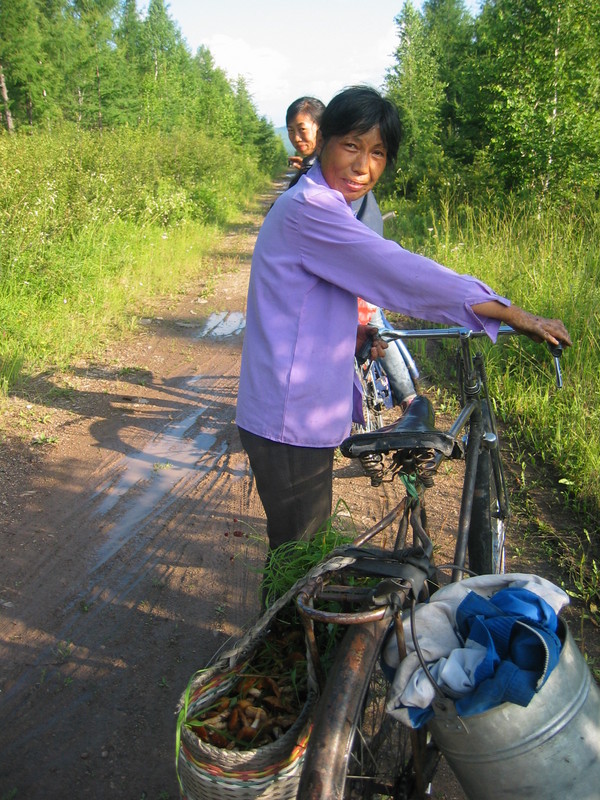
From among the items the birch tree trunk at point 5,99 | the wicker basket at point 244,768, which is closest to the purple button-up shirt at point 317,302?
the wicker basket at point 244,768

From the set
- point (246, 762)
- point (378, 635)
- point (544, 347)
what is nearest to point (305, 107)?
point (544, 347)

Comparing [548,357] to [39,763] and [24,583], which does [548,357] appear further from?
[39,763]

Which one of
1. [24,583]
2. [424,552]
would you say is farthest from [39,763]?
[424,552]

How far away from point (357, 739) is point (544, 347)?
15.4ft

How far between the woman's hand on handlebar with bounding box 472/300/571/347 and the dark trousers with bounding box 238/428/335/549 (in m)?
0.67

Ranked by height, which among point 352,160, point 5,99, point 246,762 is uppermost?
point 5,99

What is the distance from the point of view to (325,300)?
1.98 metres

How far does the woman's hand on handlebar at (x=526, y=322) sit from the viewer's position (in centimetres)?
182

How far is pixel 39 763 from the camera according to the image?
2.54m

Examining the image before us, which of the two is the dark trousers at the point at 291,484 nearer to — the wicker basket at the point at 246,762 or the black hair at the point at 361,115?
the wicker basket at the point at 246,762

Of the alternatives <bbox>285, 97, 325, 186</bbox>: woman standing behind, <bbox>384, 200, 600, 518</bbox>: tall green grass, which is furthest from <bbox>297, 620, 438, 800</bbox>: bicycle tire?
<bbox>285, 97, 325, 186</bbox>: woman standing behind

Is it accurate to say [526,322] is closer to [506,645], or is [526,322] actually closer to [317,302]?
[317,302]

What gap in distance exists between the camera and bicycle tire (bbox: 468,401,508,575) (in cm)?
266

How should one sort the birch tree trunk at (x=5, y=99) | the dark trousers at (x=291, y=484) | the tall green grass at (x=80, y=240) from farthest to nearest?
the birch tree trunk at (x=5, y=99) → the tall green grass at (x=80, y=240) → the dark trousers at (x=291, y=484)
